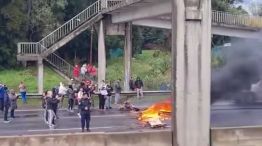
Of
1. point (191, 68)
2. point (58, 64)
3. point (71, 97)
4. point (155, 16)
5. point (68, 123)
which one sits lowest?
point (68, 123)

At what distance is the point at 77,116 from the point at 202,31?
1210 centimetres

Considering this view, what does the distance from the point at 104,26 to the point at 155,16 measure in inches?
314

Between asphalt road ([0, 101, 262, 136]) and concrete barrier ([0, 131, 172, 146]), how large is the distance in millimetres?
6840

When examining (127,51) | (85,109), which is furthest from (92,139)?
(127,51)

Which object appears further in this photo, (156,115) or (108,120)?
(108,120)

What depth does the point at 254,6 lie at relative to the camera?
85.8 meters

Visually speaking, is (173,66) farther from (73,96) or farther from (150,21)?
(150,21)

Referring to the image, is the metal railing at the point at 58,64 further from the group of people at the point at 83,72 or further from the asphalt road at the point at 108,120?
the asphalt road at the point at 108,120

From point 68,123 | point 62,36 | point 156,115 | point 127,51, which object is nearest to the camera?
point 68,123

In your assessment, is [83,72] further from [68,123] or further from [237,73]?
[68,123]

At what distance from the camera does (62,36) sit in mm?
40500

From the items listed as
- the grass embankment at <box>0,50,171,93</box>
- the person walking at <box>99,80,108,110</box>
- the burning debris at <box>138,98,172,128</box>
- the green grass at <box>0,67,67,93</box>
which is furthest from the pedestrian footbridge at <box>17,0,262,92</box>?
the burning debris at <box>138,98,172,128</box>

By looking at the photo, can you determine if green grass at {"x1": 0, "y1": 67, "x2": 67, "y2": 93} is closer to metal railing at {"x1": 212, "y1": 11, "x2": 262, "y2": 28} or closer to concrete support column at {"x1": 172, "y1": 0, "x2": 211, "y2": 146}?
metal railing at {"x1": 212, "y1": 11, "x2": 262, "y2": 28}

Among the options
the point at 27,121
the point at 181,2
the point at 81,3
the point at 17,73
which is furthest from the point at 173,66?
the point at 81,3
